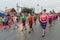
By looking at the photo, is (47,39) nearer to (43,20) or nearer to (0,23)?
(43,20)

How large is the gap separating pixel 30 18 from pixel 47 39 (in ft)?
22.4

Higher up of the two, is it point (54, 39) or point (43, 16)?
point (43, 16)

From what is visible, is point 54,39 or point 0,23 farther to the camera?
point 0,23

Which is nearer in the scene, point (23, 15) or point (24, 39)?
point (24, 39)

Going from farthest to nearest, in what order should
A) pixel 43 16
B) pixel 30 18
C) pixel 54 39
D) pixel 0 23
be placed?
pixel 0 23
pixel 30 18
pixel 43 16
pixel 54 39

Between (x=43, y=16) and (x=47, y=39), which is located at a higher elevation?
(x=43, y=16)

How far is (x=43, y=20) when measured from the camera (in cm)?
1584

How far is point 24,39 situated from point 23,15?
6.97 meters

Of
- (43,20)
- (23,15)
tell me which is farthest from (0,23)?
(43,20)

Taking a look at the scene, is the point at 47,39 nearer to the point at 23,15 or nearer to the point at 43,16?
the point at 43,16

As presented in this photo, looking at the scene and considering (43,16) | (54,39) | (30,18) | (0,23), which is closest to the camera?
(54,39)

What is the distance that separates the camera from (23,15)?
21.7 m

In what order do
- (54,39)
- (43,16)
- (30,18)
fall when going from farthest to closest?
(30,18), (43,16), (54,39)

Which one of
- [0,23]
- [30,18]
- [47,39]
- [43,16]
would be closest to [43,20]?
[43,16]
